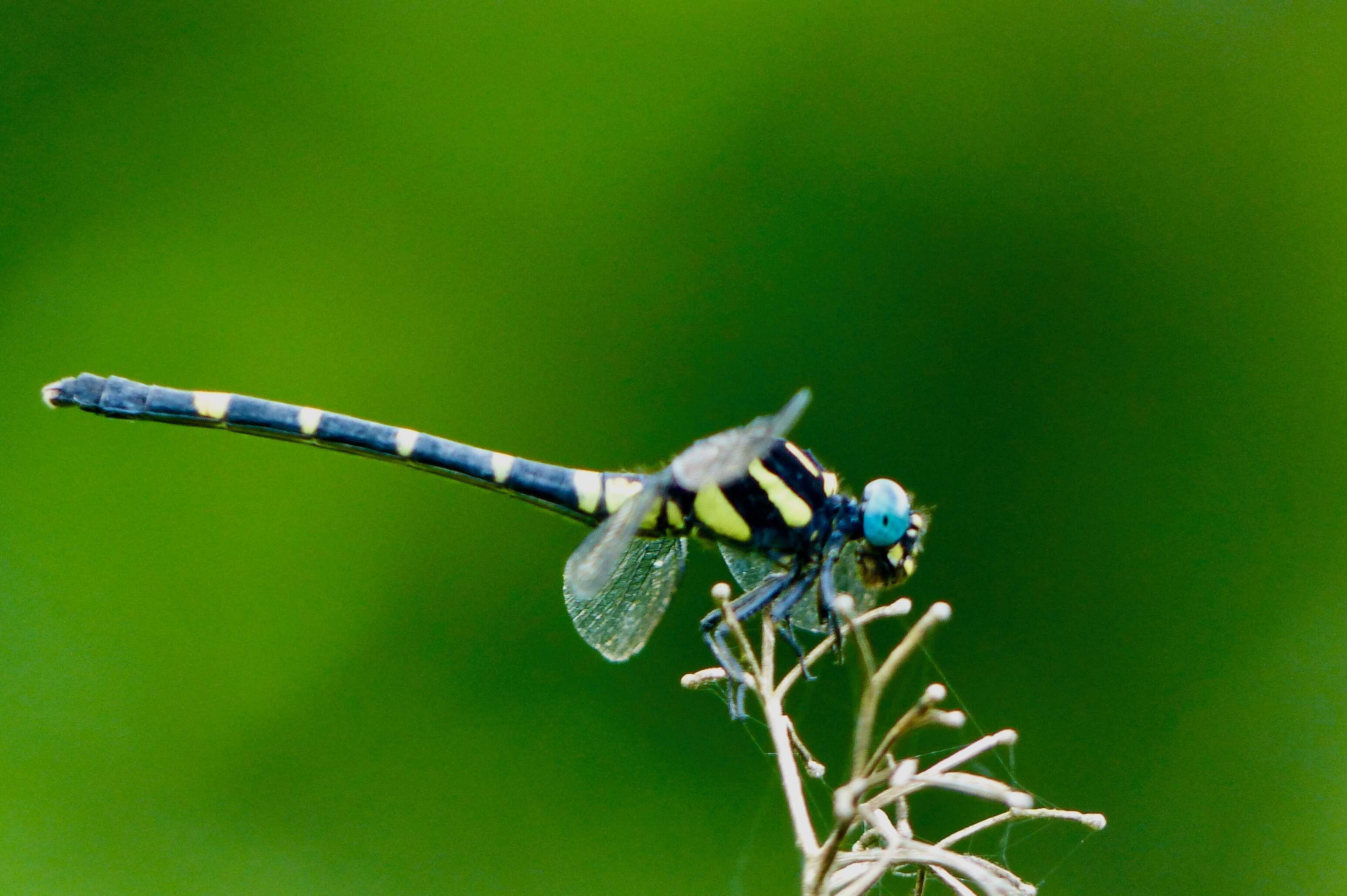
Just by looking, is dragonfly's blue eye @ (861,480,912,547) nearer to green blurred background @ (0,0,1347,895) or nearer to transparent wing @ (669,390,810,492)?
transparent wing @ (669,390,810,492)

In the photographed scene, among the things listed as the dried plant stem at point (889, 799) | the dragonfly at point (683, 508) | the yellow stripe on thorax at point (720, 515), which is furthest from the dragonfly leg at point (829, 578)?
→ the dried plant stem at point (889, 799)

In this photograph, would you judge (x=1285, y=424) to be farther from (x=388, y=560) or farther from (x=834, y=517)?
(x=388, y=560)

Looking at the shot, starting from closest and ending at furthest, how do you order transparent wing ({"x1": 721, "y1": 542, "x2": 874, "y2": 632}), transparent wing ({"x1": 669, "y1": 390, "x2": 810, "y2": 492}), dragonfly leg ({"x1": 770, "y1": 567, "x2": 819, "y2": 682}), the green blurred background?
1. transparent wing ({"x1": 669, "y1": 390, "x2": 810, "y2": 492})
2. dragonfly leg ({"x1": 770, "y1": 567, "x2": 819, "y2": 682})
3. transparent wing ({"x1": 721, "y1": 542, "x2": 874, "y2": 632})
4. the green blurred background

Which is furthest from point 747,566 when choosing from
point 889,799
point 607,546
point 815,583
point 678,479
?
point 889,799

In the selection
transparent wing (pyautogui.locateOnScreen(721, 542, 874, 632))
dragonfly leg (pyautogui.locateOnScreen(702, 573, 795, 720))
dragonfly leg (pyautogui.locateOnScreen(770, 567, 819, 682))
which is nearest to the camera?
dragonfly leg (pyautogui.locateOnScreen(702, 573, 795, 720))

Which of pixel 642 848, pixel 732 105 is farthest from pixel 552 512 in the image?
pixel 732 105

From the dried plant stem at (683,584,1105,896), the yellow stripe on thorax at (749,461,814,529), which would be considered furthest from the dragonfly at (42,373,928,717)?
the dried plant stem at (683,584,1105,896)

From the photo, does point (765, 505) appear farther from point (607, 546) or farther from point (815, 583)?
point (607, 546)
